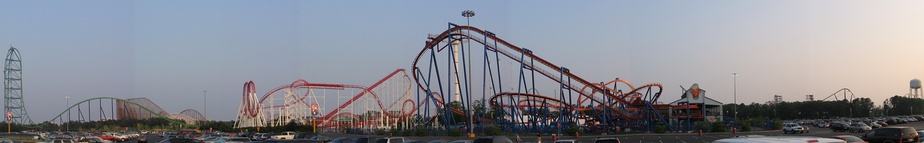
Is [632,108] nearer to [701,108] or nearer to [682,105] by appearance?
[682,105]

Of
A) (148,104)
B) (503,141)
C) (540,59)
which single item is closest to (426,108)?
(540,59)

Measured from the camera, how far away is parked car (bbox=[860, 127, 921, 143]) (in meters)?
32.5

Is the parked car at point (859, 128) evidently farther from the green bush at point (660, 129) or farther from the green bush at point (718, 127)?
the green bush at point (660, 129)

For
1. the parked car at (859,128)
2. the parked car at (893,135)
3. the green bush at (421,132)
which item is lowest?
the green bush at (421,132)

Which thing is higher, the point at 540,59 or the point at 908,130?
the point at 540,59

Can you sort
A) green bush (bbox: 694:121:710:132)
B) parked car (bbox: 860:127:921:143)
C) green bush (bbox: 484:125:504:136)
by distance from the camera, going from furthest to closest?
green bush (bbox: 694:121:710:132), green bush (bbox: 484:125:504:136), parked car (bbox: 860:127:921:143)

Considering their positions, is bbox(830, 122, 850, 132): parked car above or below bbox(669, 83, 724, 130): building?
below

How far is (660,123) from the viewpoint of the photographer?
70.1 meters

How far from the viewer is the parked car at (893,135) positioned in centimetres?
3253

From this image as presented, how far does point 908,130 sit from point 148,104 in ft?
402

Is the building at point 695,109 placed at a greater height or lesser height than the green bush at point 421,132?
greater

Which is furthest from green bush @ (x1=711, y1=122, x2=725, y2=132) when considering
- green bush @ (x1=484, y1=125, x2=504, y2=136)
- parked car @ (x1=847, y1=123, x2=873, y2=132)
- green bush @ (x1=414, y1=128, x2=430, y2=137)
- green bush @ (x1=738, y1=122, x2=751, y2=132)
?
green bush @ (x1=414, y1=128, x2=430, y2=137)

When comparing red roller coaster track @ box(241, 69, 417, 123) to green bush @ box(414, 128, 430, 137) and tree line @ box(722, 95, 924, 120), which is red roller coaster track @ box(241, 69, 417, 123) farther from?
tree line @ box(722, 95, 924, 120)

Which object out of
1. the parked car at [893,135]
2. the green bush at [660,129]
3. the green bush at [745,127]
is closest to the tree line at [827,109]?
the green bush at [745,127]
